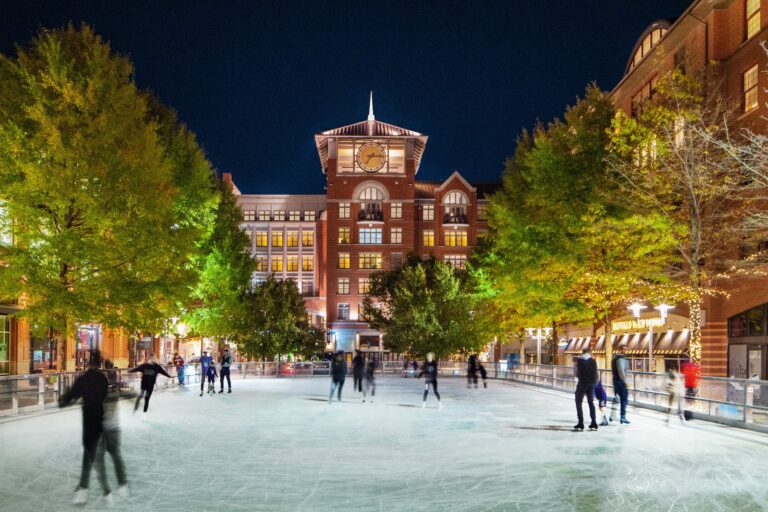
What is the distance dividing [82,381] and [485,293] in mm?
44559

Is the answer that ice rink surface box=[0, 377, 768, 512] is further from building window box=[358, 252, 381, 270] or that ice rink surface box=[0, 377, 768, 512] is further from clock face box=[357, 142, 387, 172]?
clock face box=[357, 142, 387, 172]

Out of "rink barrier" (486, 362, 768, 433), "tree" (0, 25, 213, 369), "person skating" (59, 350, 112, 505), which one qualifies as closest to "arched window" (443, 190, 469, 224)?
"rink barrier" (486, 362, 768, 433)

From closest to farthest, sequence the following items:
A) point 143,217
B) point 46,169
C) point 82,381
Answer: point 82,381
point 46,169
point 143,217

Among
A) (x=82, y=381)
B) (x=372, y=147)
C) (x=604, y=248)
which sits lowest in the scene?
(x=82, y=381)

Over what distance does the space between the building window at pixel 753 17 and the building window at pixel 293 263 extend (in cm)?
6141

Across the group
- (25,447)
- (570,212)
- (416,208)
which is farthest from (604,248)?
(416,208)

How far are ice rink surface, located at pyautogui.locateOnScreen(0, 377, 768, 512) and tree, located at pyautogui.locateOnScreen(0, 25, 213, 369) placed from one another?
4.50 meters

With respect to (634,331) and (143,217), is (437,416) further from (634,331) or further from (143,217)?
(634,331)

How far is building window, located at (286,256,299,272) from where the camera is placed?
289 ft

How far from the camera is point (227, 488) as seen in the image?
10336mm

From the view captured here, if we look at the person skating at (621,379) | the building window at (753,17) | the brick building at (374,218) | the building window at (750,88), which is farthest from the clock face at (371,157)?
the person skating at (621,379)

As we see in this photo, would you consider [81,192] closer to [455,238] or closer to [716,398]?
[716,398]

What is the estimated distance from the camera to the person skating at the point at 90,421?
9.29m

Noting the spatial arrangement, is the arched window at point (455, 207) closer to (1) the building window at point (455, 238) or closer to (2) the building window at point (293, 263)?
(1) the building window at point (455, 238)
